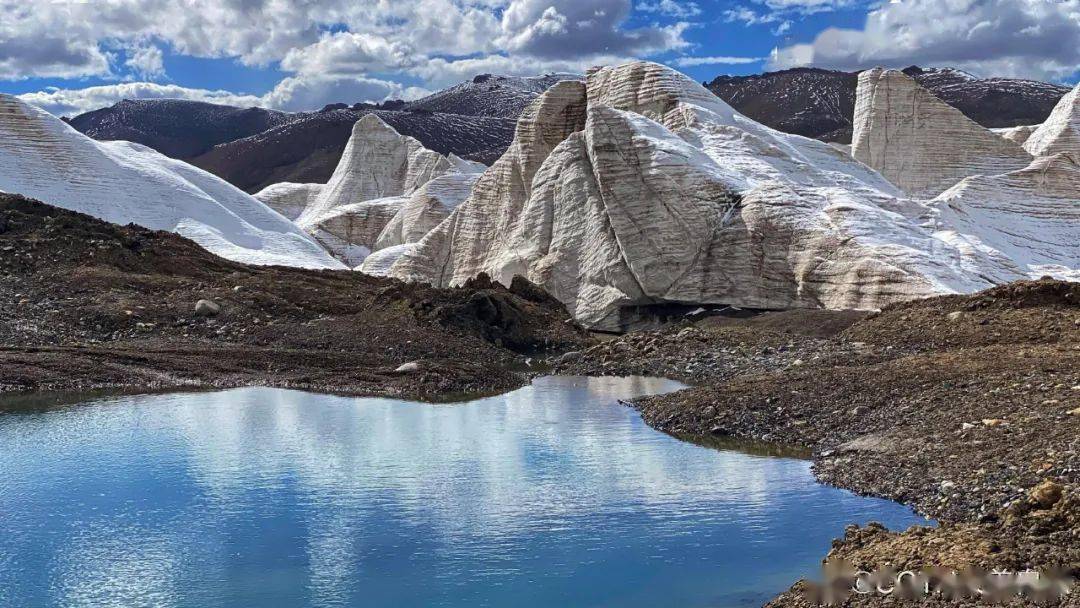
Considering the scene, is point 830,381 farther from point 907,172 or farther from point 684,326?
point 907,172

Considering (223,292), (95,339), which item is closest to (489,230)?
(223,292)

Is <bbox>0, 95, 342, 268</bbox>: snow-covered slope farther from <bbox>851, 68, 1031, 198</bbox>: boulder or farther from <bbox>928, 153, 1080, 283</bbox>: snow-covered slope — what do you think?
<bbox>851, 68, 1031, 198</bbox>: boulder

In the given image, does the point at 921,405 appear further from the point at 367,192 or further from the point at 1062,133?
the point at 367,192

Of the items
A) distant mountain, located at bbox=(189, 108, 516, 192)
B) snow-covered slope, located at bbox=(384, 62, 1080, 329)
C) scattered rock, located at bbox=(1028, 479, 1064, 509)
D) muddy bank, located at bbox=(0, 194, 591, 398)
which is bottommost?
scattered rock, located at bbox=(1028, 479, 1064, 509)

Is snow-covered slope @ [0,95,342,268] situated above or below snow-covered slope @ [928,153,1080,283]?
above

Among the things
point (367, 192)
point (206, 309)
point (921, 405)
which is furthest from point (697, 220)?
point (367, 192)

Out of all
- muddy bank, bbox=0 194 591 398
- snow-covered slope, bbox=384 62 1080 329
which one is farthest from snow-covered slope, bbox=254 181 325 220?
muddy bank, bbox=0 194 591 398

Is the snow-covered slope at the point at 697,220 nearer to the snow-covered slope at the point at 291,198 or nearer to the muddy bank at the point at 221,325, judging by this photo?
the muddy bank at the point at 221,325
